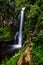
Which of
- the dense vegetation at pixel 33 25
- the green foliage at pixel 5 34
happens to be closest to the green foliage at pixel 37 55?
the dense vegetation at pixel 33 25

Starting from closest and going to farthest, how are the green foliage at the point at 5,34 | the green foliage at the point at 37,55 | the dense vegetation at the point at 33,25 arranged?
the green foliage at the point at 37,55, the dense vegetation at the point at 33,25, the green foliage at the point at 5,34

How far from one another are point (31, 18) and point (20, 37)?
3168 millimetres

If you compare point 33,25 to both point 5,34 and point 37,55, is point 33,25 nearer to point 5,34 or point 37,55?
point 5,34

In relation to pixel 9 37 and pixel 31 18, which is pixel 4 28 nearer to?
pixel 9 37

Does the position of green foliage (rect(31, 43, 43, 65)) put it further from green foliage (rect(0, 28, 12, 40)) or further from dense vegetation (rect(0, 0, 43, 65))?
green foliage (rect(0, 28, 12, 40))

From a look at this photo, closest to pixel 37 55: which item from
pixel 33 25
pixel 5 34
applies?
pixel 33 25

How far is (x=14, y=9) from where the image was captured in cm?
2755

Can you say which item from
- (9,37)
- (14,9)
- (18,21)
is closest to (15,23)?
(18,21)

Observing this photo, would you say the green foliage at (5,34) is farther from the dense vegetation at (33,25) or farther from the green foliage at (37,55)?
the green foliage at (37,55)

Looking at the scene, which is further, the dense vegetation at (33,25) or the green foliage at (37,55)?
the dense vegetation at (33,25)

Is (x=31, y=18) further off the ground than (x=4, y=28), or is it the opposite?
(x=31, y=18)

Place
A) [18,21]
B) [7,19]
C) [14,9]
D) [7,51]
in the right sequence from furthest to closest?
1. [14,9]
2. [7,19]
3. [18,21]
4. [7,51]

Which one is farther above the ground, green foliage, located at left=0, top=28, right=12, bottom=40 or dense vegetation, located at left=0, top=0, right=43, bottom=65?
dense vegetation, located at left=0, top=0, right=43, bottom=65

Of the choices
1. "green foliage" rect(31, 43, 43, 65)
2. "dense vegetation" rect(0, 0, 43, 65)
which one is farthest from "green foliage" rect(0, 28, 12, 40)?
"green foliage" rect(31, 43, 43, 65)
